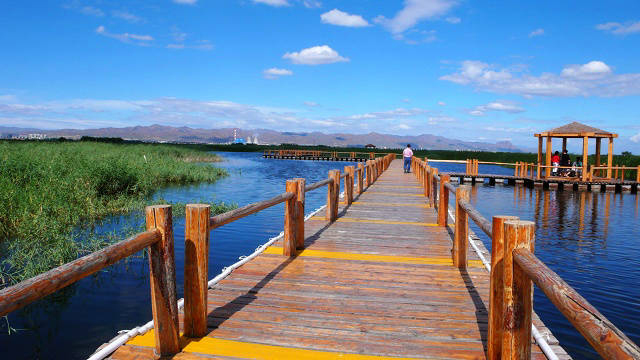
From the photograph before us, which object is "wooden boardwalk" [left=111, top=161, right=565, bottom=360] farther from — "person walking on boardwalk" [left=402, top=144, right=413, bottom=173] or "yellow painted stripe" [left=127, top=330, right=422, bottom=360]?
"person walking on boardwalk" [left=402, top=144, right=413, bottom=173]

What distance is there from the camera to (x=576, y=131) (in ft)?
86.2

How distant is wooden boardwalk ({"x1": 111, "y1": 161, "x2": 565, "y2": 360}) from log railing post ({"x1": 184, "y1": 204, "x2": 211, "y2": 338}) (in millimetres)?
132

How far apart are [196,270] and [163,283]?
423 millimetres

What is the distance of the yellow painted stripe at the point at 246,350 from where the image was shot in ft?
11.5

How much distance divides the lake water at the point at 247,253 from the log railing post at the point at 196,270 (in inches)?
103

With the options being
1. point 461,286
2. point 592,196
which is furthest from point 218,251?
point 592,196

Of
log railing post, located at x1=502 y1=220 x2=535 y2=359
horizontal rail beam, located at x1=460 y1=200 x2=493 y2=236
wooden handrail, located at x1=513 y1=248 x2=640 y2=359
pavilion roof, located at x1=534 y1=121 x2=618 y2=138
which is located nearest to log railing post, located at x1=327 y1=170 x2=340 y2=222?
horizontal rail beam, located at x1=460 y1=200 x2=493 y2=236

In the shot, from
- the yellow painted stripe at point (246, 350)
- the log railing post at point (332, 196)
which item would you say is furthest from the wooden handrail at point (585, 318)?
the log railing post at point (332, 196)

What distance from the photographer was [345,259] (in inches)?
263

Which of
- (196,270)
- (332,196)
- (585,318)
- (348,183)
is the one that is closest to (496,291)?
(585,318)

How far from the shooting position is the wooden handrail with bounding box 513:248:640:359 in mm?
1781

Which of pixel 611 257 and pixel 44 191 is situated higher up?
pixel 44 191

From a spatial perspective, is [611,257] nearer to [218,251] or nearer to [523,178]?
[218,251]

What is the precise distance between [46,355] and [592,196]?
26.8 m
